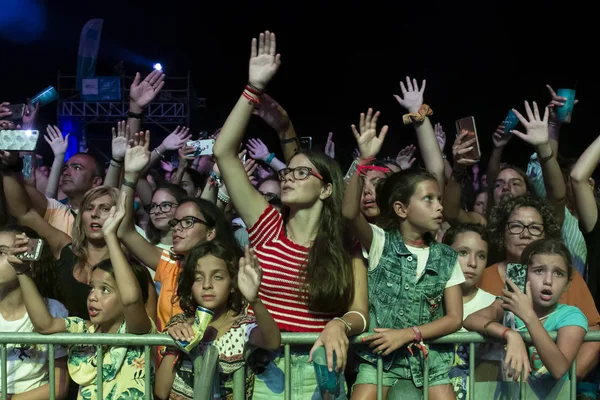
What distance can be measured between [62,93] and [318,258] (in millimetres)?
22627

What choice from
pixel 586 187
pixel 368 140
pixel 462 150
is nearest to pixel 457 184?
pixel 462 150

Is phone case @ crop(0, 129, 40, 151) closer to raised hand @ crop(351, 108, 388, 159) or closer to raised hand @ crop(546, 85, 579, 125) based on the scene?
raised hand @ crop(351, 108, 388, 159)

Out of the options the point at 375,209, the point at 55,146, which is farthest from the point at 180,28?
the point at 375,209

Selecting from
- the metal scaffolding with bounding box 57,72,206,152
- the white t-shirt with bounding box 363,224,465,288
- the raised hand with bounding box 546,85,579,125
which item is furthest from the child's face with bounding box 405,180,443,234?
the metal scaffolding with bounding box 57,72,206,152

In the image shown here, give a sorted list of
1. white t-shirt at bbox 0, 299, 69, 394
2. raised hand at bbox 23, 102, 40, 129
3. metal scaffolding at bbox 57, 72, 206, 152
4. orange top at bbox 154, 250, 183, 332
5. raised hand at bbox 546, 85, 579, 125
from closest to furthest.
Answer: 1. white t-shirt at bbox 0, 299, 69, 394
2. orange top at bbox 154, 250, 183, 332
3. raised hand at bbox 546, 85, 579, 125
4. raised hand at bbox 23, 102, 40, 129
5. metal scaffolding at bbox 57, 72, 206, 152

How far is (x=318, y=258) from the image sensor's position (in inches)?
128

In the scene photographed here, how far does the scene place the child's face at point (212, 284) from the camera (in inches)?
139

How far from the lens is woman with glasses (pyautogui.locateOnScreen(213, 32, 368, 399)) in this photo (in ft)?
10.5

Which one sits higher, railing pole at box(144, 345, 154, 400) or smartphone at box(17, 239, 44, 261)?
smartphone at box(17, 239, 44, 261)

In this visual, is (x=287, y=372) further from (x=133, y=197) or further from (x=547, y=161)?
(x=547, y=161)

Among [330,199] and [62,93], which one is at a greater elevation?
[62,93]

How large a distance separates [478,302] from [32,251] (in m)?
2.26

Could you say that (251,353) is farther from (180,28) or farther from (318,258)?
(180,28)

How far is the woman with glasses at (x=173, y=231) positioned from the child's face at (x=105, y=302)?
1.41 feet
